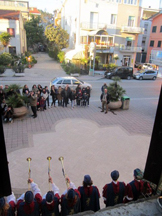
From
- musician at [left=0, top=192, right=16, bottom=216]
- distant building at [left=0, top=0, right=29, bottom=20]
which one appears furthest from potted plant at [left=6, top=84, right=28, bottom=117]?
distant building at [left=0, top=0, right=29, bottom=20]

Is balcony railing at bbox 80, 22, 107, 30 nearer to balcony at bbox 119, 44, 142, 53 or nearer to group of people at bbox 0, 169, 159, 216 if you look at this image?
balcony at bbox 119, 44, 142, 53

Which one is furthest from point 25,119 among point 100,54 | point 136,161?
point 100,54

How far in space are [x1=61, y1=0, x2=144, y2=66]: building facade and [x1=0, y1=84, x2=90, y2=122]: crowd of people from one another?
1948 cm

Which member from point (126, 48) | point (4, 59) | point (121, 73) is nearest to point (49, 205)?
point (121, 73)

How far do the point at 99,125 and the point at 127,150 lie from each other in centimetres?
269

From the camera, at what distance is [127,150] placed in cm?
809

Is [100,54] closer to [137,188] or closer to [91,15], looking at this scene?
[91,15]

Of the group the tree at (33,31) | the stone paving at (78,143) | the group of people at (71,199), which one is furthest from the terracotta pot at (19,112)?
the tree at (33,31)

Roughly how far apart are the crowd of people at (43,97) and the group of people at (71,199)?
6.70 m

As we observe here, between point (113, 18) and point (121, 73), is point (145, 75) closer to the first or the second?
point (121, 73)

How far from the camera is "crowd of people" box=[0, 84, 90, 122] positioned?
34.4ft

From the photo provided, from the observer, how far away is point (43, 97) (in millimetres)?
11836

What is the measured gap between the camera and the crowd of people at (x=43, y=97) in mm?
10491

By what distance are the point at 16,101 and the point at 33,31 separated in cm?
4032
